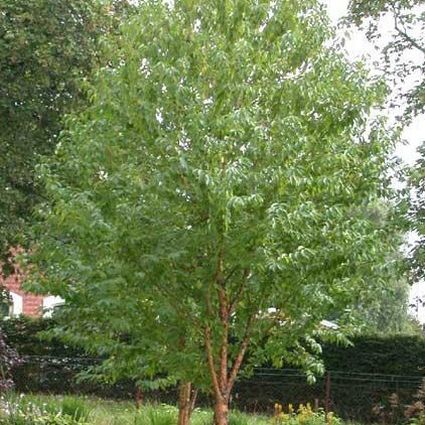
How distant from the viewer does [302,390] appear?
656 inches

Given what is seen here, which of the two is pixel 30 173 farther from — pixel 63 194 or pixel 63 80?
pixel 63 194

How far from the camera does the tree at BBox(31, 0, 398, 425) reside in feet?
23.2

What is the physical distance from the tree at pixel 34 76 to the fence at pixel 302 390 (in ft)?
13.2

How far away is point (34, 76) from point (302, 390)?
7792 mm

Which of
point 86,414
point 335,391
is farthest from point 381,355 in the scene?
point 86,414

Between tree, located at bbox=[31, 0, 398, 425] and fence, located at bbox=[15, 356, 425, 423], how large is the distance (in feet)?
27.6

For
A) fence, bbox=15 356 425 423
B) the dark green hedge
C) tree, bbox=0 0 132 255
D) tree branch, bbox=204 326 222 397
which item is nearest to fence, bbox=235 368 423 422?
fence, bbox=15 356 425 423

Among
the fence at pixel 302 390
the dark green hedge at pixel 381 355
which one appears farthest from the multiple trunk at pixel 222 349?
the dark green hedge at pixel 381 355

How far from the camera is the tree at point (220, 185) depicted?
7.07m

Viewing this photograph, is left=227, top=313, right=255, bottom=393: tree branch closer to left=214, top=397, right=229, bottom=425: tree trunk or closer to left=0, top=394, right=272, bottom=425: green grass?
left=214, top=397, right=229, bottom=425: tree trunk

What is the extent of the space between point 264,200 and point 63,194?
2.00m

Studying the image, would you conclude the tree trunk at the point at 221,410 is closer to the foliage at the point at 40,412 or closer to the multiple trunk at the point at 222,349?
the multiple trunk at the point at 222,349

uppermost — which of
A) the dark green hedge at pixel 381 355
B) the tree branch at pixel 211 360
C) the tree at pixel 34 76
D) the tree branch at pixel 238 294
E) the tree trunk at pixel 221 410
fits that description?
the tree at pixel 34 76

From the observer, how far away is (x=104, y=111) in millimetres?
8070
